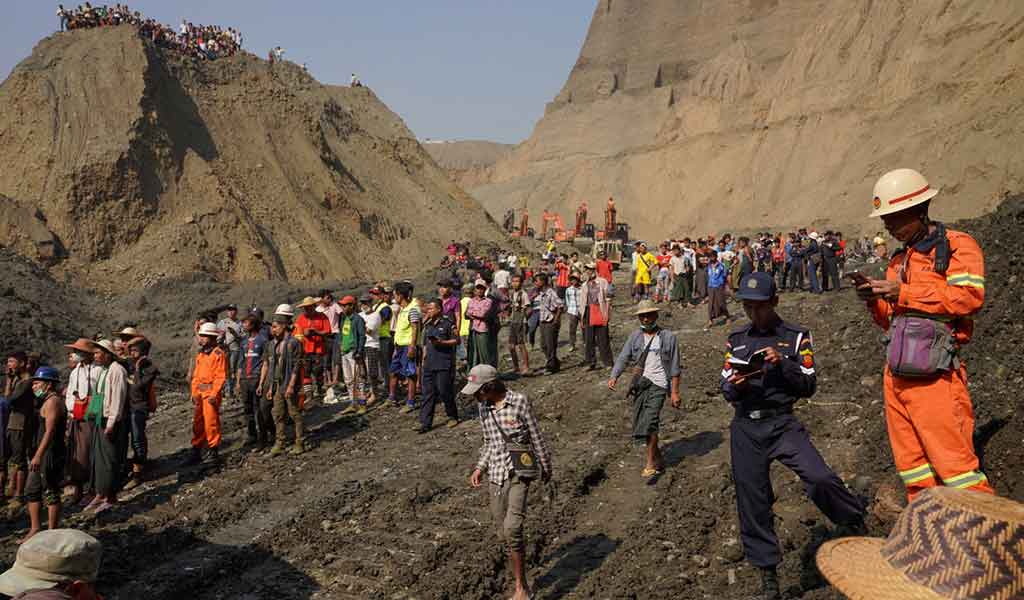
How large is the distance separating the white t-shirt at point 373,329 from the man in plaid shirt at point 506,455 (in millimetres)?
7053

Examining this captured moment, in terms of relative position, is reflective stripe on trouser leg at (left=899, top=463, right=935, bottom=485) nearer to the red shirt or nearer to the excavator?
the red shirt

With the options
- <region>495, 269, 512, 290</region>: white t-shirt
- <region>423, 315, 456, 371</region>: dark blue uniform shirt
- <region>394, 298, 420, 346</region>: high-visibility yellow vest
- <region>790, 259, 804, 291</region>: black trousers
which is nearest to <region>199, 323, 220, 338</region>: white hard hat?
<region>423, 315, 456, 371</region>: dark blue uniform shirt

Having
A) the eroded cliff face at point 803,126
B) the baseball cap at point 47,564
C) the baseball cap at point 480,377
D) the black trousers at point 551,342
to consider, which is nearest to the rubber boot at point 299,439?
the black trousers at point 551,342

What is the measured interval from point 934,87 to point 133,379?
42.1 meters

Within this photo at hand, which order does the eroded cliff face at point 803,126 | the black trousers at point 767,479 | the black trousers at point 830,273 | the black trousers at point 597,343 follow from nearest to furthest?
1. the black trousers at point 767,479
2. the black trousers at point 597,343
3. the black trousers at point 830,273
4. the eroded cliff face at point 803,126

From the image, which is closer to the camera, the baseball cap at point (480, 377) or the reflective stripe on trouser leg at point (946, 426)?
the reflective stripe on trouser leg at point (946, 426)

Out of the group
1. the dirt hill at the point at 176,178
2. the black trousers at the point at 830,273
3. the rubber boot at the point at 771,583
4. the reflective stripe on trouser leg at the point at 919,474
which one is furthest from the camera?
the dirt hill at the point at 176,178

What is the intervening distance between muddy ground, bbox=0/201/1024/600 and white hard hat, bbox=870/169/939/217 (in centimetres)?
228

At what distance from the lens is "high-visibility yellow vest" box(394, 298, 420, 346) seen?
11.9 metres

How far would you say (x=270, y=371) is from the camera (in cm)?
1023

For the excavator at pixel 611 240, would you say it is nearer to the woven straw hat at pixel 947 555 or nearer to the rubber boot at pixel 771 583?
the rubber boot at pixel 771 583

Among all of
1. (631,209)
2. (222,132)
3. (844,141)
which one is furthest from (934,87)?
(222,132)

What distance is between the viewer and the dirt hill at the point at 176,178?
97.7 ft

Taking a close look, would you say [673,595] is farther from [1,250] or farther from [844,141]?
[844,141]
